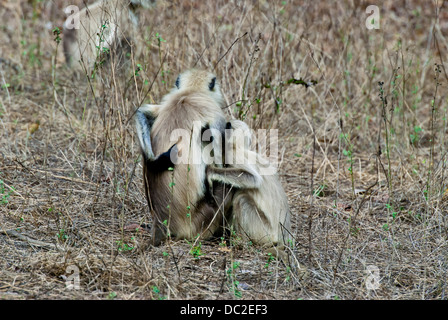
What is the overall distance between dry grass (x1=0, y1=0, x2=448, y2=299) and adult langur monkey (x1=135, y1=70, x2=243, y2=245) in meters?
0.18

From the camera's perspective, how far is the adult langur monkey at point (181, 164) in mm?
3916

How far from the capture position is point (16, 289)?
333 cm

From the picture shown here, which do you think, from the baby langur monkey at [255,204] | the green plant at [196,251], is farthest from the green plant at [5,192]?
the baby langur monkey at [255,204]

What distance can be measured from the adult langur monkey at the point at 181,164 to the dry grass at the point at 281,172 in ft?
0.59

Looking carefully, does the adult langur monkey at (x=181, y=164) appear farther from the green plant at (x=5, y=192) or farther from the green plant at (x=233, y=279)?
the green plant at (x=5, y=192)

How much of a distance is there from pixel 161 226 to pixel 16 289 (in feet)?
3.39

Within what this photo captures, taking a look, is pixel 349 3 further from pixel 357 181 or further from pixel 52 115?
pixel 52 115

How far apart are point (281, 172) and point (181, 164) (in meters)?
1.93

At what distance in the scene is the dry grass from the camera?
3.57 metres

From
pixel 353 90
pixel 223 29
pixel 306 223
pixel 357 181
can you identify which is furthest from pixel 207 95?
pixel 353 90

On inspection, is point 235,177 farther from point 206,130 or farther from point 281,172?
point 281,172

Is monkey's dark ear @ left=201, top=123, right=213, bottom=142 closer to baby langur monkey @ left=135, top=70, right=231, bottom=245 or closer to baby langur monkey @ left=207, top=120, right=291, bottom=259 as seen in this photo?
baby langur monkey @ left=135, top=70, right=231, bottom=245

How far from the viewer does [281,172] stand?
225 inches

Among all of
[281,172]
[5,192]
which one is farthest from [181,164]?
[281,172]
